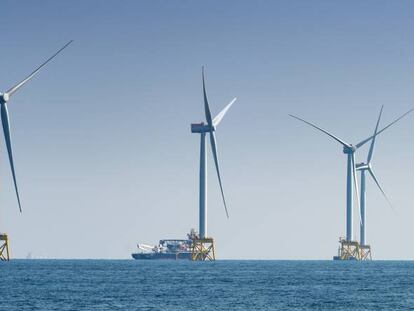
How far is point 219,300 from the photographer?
153375 mm

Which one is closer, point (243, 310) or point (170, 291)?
point (243, 310)

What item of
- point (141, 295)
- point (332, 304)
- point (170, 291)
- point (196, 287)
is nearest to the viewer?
point (332, 304)

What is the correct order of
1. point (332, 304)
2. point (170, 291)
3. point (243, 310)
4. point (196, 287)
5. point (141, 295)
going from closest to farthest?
point (243, 310)
point (332, 304)
point (141, 295)
point (170, 291)
point (196, 287)

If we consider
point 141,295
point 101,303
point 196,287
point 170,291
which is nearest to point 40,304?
point 101,303

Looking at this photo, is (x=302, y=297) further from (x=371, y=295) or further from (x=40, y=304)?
(x=40, y=304)

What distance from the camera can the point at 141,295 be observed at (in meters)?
163

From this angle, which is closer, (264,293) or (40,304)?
(40,304)

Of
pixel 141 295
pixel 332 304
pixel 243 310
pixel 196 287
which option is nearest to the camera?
pixel 243 310

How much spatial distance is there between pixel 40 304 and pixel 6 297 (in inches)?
571

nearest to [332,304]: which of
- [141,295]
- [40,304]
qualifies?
[141,295]

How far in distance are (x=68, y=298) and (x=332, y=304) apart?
37.9 m

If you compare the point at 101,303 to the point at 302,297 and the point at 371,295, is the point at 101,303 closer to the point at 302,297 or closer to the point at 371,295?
the point at 302,297

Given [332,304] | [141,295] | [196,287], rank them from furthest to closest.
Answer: [196,287] < [141,295] < [332,304]

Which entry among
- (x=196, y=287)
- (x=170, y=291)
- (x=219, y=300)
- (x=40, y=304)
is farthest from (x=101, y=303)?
(x=196, y=287)
